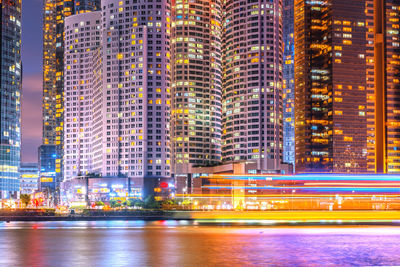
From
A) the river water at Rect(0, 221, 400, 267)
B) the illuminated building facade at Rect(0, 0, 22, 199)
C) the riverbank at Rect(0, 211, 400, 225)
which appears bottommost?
the riverbank at Rect(0, 211, 400, 225)

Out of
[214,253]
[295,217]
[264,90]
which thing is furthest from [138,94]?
[214,253]

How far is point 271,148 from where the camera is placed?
19238 centimetres

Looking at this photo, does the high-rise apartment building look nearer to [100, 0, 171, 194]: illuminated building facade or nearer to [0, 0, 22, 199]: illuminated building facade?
[100, 0, 171, 194]: illuminated building facade

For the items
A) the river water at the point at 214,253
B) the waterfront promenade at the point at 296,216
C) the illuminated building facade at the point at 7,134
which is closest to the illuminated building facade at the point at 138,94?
the illuminated building facade at the point at 7,134

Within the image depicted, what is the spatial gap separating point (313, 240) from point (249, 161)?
526 feet

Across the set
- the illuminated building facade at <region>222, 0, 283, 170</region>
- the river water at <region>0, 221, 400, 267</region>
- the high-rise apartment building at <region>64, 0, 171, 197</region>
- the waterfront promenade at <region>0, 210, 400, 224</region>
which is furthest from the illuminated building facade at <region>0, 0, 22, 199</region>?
the river water at <region>0, 221, 400, 267</region>

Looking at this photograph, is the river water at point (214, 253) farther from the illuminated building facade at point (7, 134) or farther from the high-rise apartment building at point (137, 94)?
the illuminated building facade at point (7, 134)

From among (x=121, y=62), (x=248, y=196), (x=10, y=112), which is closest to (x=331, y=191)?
(x=248, y=196)

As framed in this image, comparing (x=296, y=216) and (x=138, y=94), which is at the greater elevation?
(x=138, y=94)

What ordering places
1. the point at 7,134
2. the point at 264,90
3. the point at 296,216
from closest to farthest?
the point at 296,216
the point at 7,134
the point at 264,90

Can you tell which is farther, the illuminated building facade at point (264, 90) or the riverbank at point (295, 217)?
the illuminated building facade at point (264, 90)

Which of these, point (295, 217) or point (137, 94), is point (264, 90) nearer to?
point (137, 94)

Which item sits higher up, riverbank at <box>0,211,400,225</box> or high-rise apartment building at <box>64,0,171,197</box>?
high-rise apartment building at <box>64,0,171,197</box>

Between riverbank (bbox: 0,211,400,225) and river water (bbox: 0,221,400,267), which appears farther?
riverbank (bbox: 0,211,400,225)
